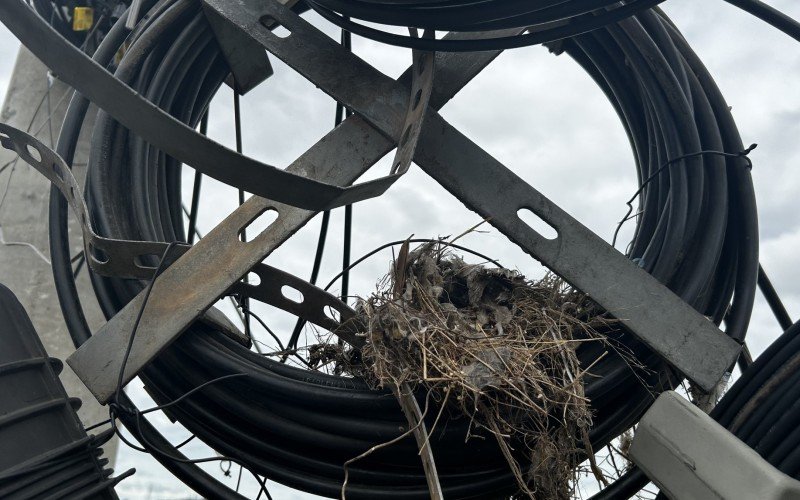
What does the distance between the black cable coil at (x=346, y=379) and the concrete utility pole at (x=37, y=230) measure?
3.94 ft

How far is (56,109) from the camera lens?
4168 mm

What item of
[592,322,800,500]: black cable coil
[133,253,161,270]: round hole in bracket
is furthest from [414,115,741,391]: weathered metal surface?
[133,253,161,270]: round hole in bracket

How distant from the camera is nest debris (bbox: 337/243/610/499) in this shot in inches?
87.0

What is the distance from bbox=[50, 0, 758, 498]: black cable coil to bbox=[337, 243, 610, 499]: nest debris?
140 mm

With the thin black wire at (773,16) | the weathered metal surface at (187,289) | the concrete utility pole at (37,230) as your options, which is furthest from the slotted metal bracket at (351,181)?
the concrete utility pole at (37,230)

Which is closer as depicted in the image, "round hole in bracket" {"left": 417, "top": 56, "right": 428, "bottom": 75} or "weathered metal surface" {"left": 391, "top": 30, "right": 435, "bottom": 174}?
"weathered metal surface" {"left": 391, "top": 30, "right": 435, "bottom": 174}

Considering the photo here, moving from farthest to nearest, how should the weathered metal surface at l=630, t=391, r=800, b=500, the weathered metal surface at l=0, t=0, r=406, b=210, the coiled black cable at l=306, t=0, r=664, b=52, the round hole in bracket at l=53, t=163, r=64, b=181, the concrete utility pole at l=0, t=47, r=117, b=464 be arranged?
the concrete utility pole at l=0, t=47, r=117, b=464
the round hole in bracket at l=53, t=163, r=64, b=181
the coiled black cable at l=306, t=0, r=664, b=52
the weathered metal surface at l=630, t=391, r=800, b=500
the weathered metal surface at l=0, t=0, r=406, b=210

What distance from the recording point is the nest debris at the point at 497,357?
221cm

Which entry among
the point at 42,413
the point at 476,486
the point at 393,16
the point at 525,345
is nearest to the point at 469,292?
the point at 525,345

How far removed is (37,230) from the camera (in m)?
3.94

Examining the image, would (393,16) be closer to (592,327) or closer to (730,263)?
(592,327)

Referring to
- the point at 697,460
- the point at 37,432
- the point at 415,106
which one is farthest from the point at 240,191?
the point at 697,460

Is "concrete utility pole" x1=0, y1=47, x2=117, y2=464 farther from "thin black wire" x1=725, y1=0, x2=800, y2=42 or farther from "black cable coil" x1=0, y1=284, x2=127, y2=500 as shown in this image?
"thin black wire" x1=725, y1=0, x2=800, y2=42

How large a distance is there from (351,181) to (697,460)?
119 centimetres
